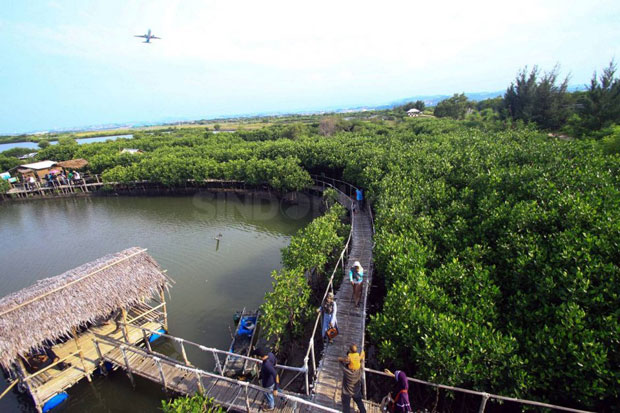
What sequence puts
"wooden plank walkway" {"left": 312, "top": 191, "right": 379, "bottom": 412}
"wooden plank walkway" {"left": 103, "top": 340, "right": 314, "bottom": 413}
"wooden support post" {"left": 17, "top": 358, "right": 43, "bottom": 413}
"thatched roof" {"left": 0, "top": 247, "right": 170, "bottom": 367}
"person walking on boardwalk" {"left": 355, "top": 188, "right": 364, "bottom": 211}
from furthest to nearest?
"person walking on boardwalk" {"left": 355, "top": 188, "right": 364, "bottom": 211}
"wooden support post" {"left": 17, "top": 358, "right": 43, "bottom": 413}
"thatched roof" {"left": 0, "top": 247, "right": 170, "bottom": 367}
"wooden plank walkway" {"left": 103, "top": 340, "right": 314, "bottom": 413}
"wooden plank walkway" {"left": 312, "top": 191, "right": 379, "bottom": 412}

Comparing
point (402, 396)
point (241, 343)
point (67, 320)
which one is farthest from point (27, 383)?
point (402, 396)

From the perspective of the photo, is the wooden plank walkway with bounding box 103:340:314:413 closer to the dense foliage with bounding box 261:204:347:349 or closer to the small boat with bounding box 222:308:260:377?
the small boat with bounding box 222:308:260:377

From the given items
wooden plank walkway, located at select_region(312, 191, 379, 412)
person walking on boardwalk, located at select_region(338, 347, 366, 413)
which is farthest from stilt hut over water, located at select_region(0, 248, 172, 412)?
person walking on boardwalk, located at select_region(338, 347, 366, 413)

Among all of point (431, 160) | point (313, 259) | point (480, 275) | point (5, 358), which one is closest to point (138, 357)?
point (5, 358)

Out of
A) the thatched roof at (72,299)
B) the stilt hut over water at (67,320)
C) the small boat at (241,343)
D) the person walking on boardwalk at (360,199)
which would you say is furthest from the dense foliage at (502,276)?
the stilt hut over water at (67,320)

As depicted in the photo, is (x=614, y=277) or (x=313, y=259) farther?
(x=313, y=259)

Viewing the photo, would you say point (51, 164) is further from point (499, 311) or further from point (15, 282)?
point (499, 311)

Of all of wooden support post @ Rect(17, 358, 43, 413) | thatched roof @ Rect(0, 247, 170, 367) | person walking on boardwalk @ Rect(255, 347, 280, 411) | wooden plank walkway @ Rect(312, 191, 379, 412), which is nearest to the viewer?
person walking on boardwalk @ Rect(255, 347, 280, 411)
